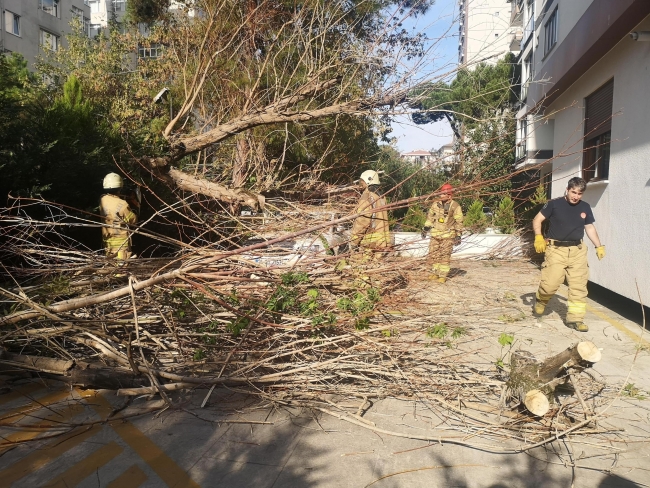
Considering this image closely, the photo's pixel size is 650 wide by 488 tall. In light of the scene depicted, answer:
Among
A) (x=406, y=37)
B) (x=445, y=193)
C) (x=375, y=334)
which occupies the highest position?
(x=406, y=37)

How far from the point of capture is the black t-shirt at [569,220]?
258 inches

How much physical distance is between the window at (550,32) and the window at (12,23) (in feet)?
95.2

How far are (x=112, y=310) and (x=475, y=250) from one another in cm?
412

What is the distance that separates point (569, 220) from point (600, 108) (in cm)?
382

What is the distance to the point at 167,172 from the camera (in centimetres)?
895

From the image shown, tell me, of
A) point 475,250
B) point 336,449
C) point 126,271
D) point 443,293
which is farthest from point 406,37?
point 336,449

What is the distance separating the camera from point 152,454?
11.7ft

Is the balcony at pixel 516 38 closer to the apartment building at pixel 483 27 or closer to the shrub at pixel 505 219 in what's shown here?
the apartment building at pixel 483 27

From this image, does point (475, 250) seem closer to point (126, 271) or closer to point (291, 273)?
point (291, 273)

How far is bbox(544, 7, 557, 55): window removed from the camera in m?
13.4

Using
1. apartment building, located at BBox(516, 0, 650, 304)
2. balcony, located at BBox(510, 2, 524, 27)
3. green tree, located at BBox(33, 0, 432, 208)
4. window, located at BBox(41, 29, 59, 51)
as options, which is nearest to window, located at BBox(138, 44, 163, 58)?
green tree, located at BBox(33, 0, 432, 208)

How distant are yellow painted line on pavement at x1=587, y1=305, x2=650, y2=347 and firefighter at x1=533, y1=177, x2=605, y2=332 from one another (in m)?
0.50

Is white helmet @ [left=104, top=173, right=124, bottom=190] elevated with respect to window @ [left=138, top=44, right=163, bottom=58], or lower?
lower

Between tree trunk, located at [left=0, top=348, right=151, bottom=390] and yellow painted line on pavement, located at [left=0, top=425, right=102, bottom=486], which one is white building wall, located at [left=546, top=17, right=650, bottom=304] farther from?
yellow painted line on pavement, located at [left=0, top=425, right=102, bottom=486]
